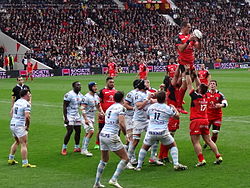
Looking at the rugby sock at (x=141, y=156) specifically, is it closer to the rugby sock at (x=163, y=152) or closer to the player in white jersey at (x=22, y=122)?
the rugby sock at (x=163, y=152)

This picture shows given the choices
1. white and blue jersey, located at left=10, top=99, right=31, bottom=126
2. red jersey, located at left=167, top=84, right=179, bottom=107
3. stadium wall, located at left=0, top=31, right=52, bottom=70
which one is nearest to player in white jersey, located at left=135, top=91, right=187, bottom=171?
red jersey, located at left=167, top=84, right=179, bottom=107

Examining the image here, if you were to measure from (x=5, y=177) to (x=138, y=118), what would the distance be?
3928mm

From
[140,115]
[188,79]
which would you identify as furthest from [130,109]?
[188,79]

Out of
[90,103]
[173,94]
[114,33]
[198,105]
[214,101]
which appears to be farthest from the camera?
[114,33]

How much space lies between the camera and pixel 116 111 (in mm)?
13078

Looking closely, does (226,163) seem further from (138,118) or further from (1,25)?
(1,25)

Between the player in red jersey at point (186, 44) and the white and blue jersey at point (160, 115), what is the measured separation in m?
2.34

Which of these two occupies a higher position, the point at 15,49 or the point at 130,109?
the point at 15,49

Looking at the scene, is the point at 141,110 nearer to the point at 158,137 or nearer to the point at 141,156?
the point at 141,156

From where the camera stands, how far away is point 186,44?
608 inches

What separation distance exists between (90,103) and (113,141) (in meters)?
4.89

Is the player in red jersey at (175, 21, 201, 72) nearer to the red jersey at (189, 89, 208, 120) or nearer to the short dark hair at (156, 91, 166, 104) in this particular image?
the red jersey at (189, 89, 208, 120)

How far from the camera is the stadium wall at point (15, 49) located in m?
57.0

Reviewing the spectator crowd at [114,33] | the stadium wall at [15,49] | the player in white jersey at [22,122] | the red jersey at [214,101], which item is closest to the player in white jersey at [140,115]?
the red jersey at [214,101]
